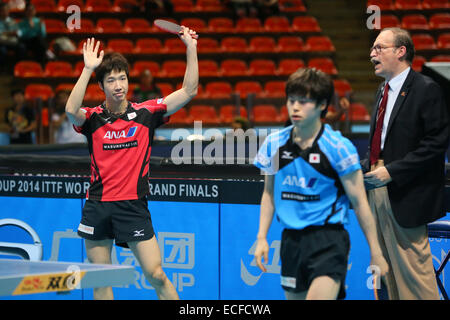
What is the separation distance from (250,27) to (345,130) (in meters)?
6.12

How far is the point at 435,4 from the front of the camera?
15.5 meters

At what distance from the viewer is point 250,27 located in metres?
14.8

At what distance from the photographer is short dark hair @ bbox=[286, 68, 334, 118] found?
340cm

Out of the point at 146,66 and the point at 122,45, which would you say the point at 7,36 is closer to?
the point at 122,45

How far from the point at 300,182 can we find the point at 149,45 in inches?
442

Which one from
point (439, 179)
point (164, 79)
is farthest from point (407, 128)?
point (164, 79)

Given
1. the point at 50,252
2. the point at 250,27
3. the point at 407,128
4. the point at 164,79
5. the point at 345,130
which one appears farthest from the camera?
the point at 250,27

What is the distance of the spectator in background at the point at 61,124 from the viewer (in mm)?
9148

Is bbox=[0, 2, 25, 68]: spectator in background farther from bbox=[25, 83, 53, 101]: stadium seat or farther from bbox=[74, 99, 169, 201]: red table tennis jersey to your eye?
bbox=[74, 99, 169, 201]: red table tennis jersey

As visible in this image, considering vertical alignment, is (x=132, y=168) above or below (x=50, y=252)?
above

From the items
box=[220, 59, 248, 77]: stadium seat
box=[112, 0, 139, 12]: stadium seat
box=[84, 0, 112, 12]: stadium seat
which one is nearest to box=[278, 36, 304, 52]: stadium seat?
box=[220, 59, 248, 77]: stadium seat

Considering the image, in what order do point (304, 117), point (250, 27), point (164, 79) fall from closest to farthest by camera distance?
point (304, 117) < point (164, 79) < point (250, 27)

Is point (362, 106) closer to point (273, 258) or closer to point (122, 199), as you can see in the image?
point (273, 258)

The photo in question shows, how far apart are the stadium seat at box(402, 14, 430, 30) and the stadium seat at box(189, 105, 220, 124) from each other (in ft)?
21.7
